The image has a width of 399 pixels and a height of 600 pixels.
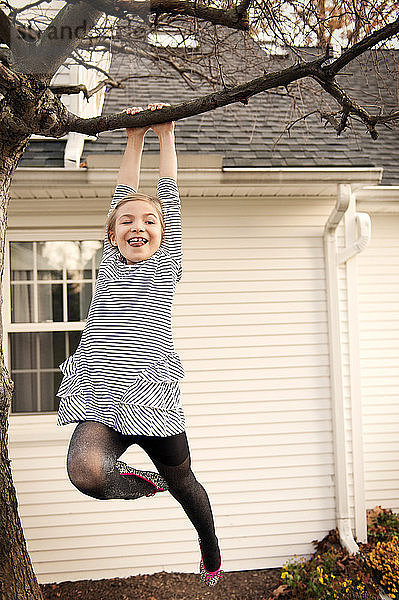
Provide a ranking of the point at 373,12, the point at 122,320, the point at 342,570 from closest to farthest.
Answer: the point at 122,320, the point at 373,12, the point at 342,570

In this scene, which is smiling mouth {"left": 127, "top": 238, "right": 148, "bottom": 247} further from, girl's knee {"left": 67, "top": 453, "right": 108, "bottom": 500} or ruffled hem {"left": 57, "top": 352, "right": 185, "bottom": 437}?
girl's knee {"left": 67, "top": 453, "right": 108, "bottom": 500}

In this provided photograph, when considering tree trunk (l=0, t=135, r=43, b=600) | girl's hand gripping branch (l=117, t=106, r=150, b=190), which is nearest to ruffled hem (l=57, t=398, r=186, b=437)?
tree trunk (l=0, t=135, r=43, b=600)

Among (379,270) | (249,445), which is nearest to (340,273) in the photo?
(379,270)

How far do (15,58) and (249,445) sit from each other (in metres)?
3.50

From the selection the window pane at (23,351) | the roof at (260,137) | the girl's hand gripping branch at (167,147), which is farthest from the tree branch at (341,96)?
the window pane at (23,351)

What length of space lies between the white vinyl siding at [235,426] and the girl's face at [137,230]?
98.7 inches

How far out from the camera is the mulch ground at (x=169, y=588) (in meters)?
4.88

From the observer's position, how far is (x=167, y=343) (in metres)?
2.74

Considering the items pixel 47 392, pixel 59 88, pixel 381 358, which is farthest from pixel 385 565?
pixel 59 88

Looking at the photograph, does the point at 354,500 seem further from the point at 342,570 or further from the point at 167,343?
the point at 167,343

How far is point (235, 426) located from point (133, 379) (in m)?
2.82

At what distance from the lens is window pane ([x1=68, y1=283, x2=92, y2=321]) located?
5.20 meters

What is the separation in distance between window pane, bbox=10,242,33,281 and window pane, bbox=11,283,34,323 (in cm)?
8

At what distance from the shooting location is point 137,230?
107 inches
